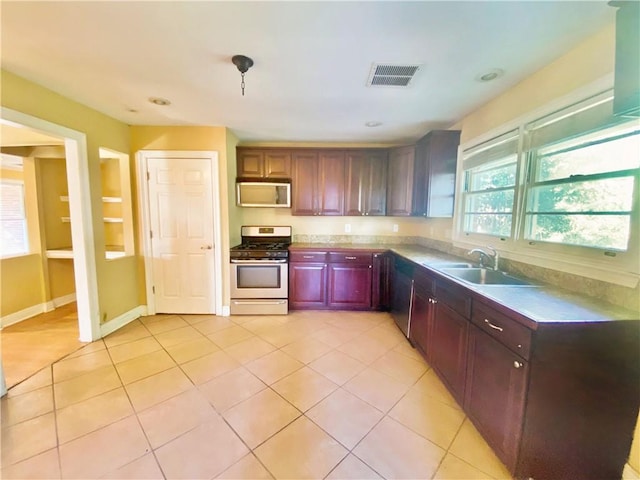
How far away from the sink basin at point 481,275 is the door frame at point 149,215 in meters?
2.67

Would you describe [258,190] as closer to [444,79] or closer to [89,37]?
[89,37]

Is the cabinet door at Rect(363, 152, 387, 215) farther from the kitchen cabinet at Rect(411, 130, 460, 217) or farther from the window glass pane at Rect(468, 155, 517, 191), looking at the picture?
the window glass pane at Rect(468, 155, 517, 191)

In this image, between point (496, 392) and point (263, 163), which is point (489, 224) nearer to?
point (496, 392)

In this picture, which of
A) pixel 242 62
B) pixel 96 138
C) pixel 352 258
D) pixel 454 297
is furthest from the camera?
pixel 352 258

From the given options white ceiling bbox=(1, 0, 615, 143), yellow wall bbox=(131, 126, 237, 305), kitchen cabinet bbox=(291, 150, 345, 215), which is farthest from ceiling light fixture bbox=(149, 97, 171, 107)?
kitchen cabinet bbox=(291, 150, 345, 215)

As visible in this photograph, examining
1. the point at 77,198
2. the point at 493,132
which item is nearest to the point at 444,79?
the point at 493,132

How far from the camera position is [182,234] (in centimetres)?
322

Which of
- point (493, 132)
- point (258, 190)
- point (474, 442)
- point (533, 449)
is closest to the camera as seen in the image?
point (533, 449)

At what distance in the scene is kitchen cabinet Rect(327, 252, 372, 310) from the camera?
3.39 metres

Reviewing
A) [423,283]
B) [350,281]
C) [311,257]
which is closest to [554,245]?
[423,283]

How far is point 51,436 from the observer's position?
1520 mm

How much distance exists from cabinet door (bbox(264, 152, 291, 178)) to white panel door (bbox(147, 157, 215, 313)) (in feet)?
2.58

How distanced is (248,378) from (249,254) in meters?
1.58

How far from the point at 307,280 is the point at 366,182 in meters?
1.66
